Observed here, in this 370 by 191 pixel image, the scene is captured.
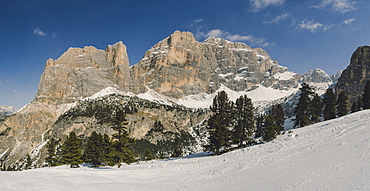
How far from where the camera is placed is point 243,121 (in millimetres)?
38281

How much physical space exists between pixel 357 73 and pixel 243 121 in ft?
666

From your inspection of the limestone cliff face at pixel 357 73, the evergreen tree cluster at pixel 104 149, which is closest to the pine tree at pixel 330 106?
the evergreen tree cluster at pixel 104 149

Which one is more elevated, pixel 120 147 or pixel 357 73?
pixel 357 73

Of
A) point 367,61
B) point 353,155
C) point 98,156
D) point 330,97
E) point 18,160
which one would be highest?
point 367,61

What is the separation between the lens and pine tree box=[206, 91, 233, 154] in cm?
3594

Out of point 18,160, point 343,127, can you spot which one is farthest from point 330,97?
point 18,160

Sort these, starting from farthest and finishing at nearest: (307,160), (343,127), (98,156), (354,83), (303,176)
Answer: (354,83) → (98,156) → (343,127) → (307,160) → (303,176)

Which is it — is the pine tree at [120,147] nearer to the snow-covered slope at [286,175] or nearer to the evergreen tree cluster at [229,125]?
the evergreen tree cluster at [229,125]

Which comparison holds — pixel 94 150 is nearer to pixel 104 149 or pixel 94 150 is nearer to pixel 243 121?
A: pixel 104 149

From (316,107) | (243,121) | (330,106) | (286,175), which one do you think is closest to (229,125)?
(243,121)

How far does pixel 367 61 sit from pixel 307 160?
226m

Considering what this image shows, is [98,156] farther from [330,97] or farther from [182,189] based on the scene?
[330,97]

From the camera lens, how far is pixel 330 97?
56250mm

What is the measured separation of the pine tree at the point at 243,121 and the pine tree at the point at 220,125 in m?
1.45
